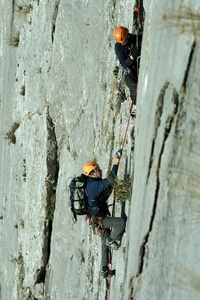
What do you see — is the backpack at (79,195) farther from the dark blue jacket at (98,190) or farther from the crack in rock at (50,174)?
the crack in rock at (50,174)

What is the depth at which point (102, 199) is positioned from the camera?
540cm

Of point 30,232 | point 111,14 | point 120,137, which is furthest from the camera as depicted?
point 30,232

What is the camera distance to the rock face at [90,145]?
245 cm

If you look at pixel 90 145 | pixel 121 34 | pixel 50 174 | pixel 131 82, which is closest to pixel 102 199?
pixel 131 82

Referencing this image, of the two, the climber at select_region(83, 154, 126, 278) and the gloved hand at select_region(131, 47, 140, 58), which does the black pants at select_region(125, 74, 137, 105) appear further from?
the climber at select_region(83, 154, 126, 278)

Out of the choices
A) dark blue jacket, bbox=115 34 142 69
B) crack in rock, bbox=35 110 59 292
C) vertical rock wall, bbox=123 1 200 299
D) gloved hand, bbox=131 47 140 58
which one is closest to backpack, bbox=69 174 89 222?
dark blue jacket, bbox=115 34 142 69

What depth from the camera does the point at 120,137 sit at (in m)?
6.00

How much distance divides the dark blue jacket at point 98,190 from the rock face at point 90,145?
0.43 metres

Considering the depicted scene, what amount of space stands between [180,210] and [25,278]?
889cm

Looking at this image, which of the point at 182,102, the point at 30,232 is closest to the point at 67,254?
the point at 30,232

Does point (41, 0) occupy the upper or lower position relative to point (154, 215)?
upper

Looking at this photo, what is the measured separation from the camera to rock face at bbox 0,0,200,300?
245 cm

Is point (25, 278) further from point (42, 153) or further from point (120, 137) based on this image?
point (120, 137)

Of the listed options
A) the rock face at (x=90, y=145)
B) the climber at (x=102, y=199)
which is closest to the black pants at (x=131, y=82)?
the rock face at (x=90, y=145)
